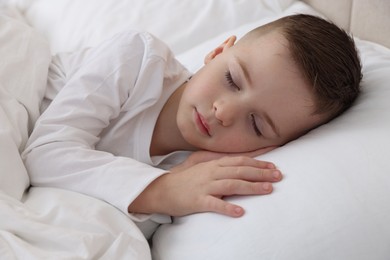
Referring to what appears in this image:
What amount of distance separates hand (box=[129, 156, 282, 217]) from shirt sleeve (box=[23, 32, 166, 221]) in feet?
0.07

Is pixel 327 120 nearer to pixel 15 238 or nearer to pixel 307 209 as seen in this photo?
pixel 307 209

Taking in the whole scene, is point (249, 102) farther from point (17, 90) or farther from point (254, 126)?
point (17, 90)

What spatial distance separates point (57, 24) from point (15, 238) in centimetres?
92

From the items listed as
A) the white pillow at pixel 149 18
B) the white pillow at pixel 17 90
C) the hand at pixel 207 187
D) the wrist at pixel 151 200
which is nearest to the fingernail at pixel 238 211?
the hand at pixel 207 187

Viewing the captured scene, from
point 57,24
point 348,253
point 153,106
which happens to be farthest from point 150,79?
point 57,24

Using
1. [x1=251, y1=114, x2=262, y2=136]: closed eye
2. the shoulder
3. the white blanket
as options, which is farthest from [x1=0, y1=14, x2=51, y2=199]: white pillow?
[x1=251, y1=114, x2=262, y2=136]: closed eye

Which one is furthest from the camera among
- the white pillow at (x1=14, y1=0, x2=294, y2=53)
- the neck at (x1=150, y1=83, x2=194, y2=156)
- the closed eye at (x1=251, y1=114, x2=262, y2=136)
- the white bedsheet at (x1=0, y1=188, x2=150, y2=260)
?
the white pillow at (x1=14, y1=0, x2=294, y2=53)

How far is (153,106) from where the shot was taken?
1.00 m

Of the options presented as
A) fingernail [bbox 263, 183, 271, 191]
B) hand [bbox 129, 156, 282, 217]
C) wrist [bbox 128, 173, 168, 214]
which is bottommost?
wrist [bbox 128, 173, 168, 214]

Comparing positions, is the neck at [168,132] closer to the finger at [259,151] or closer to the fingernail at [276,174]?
the finger at [259,151]

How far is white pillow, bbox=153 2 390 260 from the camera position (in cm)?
67

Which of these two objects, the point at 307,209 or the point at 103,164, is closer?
the point at 307,209

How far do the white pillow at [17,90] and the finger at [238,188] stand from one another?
311 millimetres

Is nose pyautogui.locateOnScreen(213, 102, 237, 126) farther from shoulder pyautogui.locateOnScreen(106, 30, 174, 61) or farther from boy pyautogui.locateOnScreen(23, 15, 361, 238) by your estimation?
shoulder pyautogui.locateOnScreen(106, 30, 174, 61)
